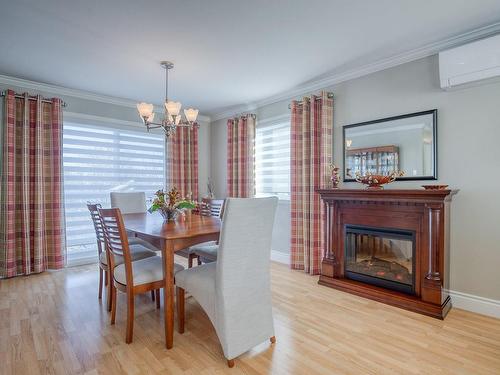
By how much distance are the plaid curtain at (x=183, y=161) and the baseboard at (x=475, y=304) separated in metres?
3.87

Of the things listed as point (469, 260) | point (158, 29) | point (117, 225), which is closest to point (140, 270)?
point (117, 225)

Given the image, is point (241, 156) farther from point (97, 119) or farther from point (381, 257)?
point (381, 257)

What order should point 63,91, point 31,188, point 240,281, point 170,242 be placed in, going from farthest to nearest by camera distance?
point 63,91 < point 31,188 < point 170,242 < point 240,281

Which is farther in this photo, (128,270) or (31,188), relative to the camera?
(31,188)

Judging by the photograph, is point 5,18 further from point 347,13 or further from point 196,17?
point 347,13

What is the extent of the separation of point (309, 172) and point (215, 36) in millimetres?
1975

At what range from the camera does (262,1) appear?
2055 mm

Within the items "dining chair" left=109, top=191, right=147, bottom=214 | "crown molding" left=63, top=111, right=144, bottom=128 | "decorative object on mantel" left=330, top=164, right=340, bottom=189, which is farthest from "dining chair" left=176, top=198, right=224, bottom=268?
"crown molding" left=63, top=111, right=144, bottom=128

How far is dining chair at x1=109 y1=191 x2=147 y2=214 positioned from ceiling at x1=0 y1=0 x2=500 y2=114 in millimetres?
1452

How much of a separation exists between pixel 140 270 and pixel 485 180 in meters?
3.01

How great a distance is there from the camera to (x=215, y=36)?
8.31 feet

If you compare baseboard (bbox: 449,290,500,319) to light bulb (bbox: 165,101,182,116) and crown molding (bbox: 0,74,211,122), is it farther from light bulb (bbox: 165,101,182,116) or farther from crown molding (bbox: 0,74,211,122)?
crown molding (bbox: 0,74,211,122)

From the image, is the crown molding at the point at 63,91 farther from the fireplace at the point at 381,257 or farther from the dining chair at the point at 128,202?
the fireplace at the point at 381,257

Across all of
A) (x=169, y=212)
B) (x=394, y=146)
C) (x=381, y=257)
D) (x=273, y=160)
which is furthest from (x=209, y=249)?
(x=394, y=146)
